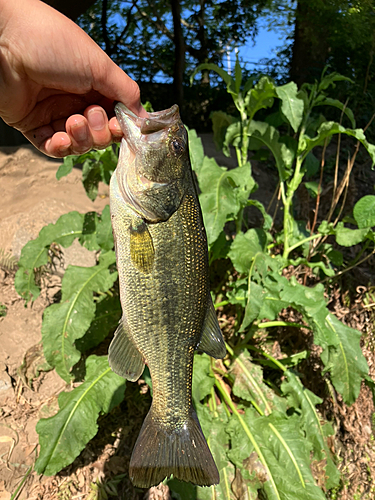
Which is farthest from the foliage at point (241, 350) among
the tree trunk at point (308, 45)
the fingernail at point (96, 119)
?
the tree trunk at point (308, 45)

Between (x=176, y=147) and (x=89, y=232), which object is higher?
(x=176, y=147)

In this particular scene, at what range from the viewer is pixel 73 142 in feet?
7.12

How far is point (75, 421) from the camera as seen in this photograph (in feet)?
9.05

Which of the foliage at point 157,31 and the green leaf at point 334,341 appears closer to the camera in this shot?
the green leaf at point 334,341

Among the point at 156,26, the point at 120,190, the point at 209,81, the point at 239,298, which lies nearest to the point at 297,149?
the point at 239,298

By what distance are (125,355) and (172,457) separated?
0.54 meters

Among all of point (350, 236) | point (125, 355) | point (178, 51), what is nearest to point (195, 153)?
point (350, 236)

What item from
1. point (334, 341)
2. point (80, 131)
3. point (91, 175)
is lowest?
point (334, 341)

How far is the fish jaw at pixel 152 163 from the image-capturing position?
1.75 m

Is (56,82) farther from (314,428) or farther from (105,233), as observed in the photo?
(314,428)

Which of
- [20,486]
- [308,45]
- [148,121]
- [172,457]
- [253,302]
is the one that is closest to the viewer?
[148,121]

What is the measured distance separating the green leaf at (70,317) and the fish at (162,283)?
125cm

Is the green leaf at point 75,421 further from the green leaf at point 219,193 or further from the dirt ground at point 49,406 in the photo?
the green leaf at point 219,193

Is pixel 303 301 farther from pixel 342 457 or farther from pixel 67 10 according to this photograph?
pixel 67 10
